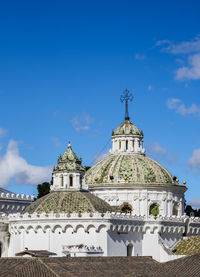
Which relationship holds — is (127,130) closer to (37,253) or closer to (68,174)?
(68,174)

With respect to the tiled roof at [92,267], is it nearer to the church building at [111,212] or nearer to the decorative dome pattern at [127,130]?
the church building at [111,212]

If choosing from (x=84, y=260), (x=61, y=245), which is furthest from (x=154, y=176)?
(x=84, y=260)

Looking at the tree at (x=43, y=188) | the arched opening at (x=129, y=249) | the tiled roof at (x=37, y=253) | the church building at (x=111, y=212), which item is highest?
the tree at (x=43, y=188)

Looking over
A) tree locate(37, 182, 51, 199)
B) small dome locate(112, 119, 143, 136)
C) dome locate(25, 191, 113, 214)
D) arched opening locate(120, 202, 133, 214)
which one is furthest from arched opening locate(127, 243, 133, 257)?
tree locate(37, 182, 51, 199)

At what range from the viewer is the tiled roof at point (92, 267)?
63031 mm

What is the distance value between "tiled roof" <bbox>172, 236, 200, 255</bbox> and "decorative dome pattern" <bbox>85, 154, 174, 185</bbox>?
8274 mm

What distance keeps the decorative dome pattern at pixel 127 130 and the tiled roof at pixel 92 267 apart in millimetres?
27577

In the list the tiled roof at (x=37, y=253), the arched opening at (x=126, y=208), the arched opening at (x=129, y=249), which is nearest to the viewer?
the tiled roof at (x=37, y=253)

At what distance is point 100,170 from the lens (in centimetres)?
9512

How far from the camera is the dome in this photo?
80000 mm

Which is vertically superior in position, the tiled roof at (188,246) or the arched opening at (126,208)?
the arched opening at (126,208)

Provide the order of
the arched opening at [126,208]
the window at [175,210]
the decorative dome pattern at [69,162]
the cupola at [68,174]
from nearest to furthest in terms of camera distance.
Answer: the cupola at [68,174], the decorative dome pattern at [69,162], the arched opening at [126,208], the window at [175,210]

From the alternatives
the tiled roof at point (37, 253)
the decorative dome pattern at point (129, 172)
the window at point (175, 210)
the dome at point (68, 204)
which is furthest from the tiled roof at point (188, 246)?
the tiled roof at point (37, 253)

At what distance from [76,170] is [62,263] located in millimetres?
19031
